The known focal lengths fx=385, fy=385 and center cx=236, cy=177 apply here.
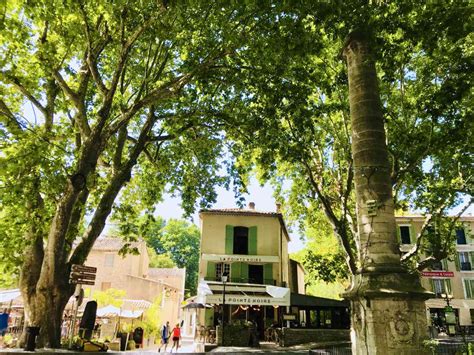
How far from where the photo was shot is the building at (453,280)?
3566cm

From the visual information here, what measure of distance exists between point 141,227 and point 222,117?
4975 millimetres

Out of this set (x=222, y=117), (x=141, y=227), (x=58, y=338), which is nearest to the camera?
(x=58, y=338)

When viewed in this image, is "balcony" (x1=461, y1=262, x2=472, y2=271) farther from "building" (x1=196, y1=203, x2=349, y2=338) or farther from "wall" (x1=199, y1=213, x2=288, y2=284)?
"wall" (x1=199, y1=213, x2=288, y2=284)

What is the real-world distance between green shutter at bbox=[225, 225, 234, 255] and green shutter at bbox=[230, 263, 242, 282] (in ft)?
2.95

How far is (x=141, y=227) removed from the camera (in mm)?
13961

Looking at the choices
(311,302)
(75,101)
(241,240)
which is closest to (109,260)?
(241,240)

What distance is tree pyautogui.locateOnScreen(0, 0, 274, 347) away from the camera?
9.17 m

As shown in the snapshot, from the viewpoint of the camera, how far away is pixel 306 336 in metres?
19.4

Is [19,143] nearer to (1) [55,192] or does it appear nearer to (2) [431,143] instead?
(1) [55,192]

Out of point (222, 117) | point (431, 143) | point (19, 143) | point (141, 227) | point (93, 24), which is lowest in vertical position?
point (141, 227)

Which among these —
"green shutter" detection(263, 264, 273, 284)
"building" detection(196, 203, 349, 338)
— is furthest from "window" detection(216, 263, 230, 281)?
"green shutter" detection(263, 264, 273, 284)

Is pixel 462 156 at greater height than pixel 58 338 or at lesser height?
greater

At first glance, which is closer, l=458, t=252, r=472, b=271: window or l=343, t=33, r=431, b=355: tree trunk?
l=343, t=33, r=431, b=355: tree trunk

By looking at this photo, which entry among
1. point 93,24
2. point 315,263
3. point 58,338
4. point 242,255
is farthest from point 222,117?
point 315,263
